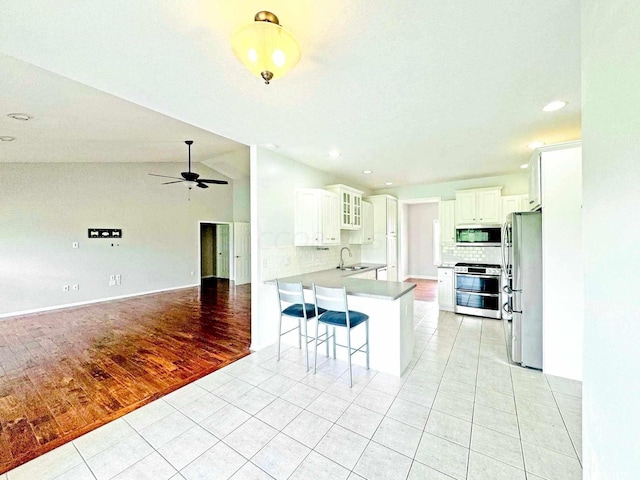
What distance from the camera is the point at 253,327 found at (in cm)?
338

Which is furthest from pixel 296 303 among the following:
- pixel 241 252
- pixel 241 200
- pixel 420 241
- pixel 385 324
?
pixel 420 241

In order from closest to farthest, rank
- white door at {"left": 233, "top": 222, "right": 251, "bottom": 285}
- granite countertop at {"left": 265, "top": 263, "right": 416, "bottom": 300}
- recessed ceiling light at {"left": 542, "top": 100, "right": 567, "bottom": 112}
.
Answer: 1. recessed ceiling light at {"left": 542, "top": 100, "right": 567, "bottom": 112}
2. granite countertop at {"left": 265, "top": 263, "right": 416, "bottom": 300}
3. white door at {"left": 233, "top": 222, "right": 251, "bottom": 285}

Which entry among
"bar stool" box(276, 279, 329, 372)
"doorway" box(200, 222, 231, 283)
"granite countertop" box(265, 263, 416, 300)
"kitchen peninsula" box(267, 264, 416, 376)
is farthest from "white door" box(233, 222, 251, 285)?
"kitchen peninsula" box(267, 264, 416, 376)

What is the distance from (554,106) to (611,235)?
7.43 feet

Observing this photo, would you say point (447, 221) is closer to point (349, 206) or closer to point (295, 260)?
point (349, 206)

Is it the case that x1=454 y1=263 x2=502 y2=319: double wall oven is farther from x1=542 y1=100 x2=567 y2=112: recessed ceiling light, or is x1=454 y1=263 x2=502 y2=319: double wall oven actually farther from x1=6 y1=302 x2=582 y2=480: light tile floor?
x1=542 y1=100 x2=567 y2=112: recessed ceiling light

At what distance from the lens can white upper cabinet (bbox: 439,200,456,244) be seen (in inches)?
215

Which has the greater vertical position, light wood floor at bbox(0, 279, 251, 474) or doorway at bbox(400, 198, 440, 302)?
doorway at bbox(400, 198, 440, 302)

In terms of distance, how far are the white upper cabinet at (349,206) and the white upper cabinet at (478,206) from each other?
197 cm

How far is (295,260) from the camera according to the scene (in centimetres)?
404

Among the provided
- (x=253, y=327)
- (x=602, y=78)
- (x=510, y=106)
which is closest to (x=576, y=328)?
(x=510, y=106)

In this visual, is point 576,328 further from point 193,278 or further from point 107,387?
point 193,278

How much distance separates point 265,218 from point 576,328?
11.5 ft

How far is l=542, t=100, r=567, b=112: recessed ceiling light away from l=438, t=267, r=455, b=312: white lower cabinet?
3.06 metres
